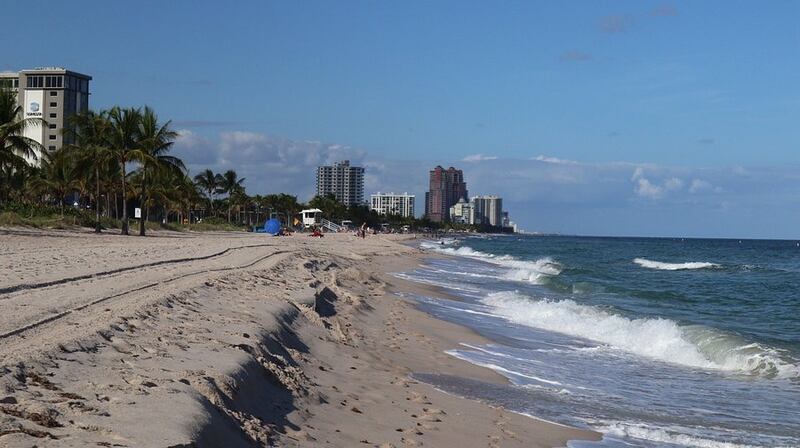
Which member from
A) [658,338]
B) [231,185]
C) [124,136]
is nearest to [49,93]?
[231,185]

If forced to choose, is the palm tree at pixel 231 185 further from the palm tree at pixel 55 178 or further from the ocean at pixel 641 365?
the ocean at pixel 641 365

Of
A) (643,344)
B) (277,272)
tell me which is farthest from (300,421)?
(277,272)

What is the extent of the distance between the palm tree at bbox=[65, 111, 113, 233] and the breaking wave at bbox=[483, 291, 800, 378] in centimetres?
2836

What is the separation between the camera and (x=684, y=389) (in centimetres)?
1148

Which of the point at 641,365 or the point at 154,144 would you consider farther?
the point at 154,144

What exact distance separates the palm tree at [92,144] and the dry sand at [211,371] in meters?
29.7

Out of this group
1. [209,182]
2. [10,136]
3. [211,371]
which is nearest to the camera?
[211,371]

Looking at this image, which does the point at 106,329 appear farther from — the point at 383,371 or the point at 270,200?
the point at 270,200

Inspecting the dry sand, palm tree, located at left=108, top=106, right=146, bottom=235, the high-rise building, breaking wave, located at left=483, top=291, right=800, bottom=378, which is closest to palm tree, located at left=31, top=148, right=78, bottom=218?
palm tree, located at left=108, top=106, right=146, bottom=235

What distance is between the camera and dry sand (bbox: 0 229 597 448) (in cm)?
502

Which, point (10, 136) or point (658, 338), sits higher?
point (10, 136)

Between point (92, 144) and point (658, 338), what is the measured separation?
3887 cm

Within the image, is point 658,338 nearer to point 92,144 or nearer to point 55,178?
point 92,144

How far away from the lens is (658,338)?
52.7 feet
